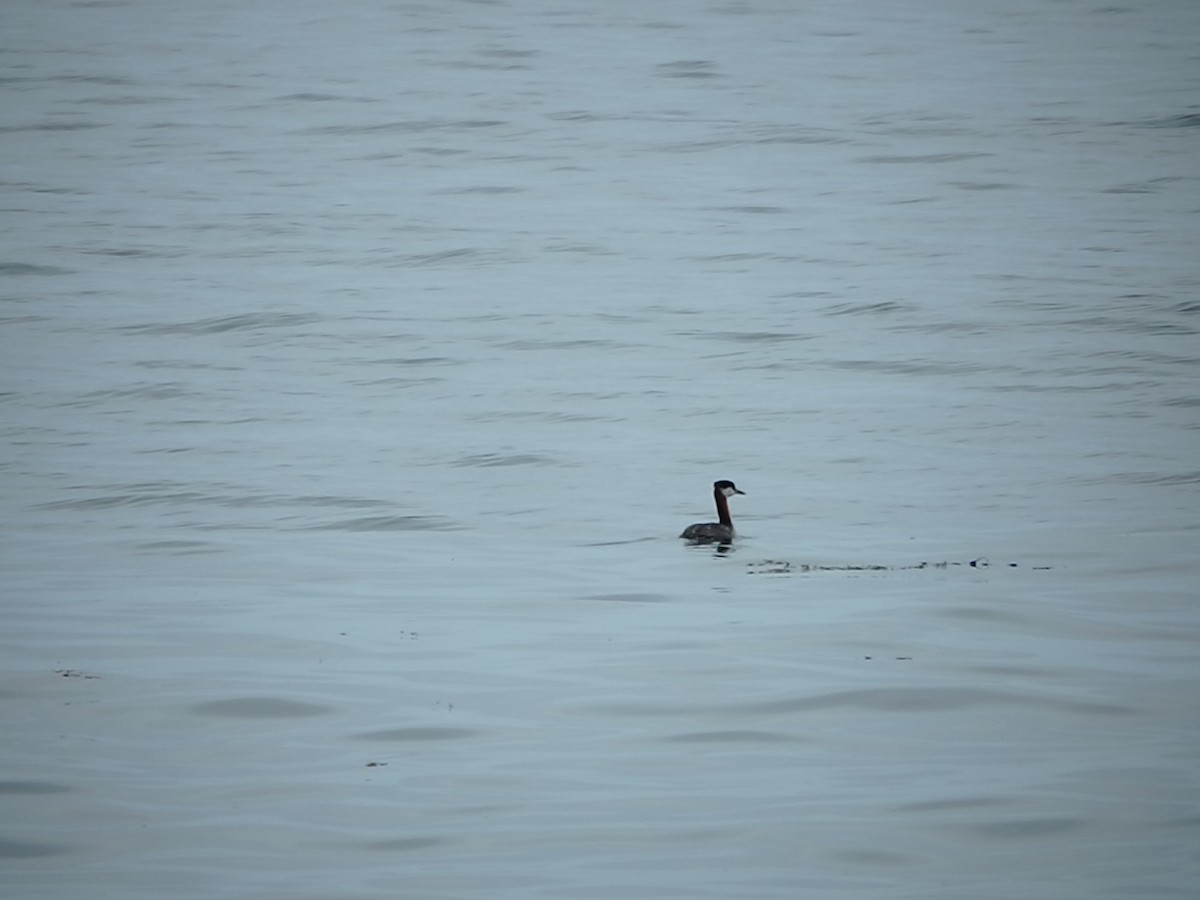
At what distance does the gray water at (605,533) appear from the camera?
21.3 ft

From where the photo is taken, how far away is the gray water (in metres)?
6.48

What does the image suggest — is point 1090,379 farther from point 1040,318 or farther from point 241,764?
point 241,764

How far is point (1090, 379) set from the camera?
2419cm

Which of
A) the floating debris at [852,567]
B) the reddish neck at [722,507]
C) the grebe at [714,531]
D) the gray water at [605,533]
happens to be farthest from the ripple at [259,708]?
the reddish neck at [722,507]

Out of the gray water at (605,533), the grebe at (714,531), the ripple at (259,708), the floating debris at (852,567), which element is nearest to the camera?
the gray water at (605,533)

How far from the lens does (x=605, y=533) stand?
1491 cm

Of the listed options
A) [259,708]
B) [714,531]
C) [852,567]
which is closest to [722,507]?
[714,531]

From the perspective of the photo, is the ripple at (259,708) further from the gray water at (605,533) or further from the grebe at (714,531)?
the grebe at (714,531)

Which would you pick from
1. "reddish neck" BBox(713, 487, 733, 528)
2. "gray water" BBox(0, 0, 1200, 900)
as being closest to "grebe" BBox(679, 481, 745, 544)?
"reddish neck" BBox(713, 487, 733, 528)

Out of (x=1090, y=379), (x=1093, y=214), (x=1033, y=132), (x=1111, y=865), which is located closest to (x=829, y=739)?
(x=1111, y=865)

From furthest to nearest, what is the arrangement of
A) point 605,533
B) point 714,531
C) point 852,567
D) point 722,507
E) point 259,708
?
point 605,533, point 722,507, point 714,531, point 852,567, point 259,708

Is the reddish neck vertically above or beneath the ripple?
beneath

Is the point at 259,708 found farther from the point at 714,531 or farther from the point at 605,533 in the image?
the point at 605,533

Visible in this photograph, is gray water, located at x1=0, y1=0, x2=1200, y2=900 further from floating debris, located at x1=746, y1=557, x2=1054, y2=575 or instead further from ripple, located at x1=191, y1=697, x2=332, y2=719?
floating debris, located at x1=746, y1=557, x2=1054, y2=575
